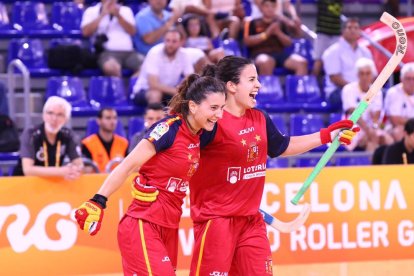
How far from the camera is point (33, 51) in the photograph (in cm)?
1248

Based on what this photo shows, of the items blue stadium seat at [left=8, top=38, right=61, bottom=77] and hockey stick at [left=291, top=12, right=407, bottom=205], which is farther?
→ blue stadium seat at [left=8, top=38, right=61, bottom=77]

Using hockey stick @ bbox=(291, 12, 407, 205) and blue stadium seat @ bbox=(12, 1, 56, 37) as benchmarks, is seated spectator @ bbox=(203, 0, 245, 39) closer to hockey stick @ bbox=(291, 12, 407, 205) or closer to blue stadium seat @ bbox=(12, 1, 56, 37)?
blue stadium seat @ bbox=(12, 1, 56, 37)

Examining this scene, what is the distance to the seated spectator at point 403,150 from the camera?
1076cm

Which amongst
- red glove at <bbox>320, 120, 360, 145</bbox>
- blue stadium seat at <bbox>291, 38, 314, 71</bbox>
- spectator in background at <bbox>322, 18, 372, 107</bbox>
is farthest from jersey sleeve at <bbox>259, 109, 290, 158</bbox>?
blue stadium seat at <bbox>291, 38, 314, 71</bbox>

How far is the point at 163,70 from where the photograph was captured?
12.0 meters

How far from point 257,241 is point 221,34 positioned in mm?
7054

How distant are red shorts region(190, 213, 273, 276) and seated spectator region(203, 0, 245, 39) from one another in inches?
272

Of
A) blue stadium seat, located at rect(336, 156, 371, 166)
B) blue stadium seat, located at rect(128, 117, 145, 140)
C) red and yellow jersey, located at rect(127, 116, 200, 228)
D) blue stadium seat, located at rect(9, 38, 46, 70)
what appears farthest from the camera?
blue stadium seat, located at rect(9, 38, 46, 70)

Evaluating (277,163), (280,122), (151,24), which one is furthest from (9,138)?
(280,122)

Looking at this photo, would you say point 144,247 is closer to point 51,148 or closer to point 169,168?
point 169,168

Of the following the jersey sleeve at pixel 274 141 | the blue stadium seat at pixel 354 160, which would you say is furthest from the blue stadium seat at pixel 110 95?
the jersey sleeve at pixel 274 141

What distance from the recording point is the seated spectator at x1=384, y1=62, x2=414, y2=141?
12227 mm

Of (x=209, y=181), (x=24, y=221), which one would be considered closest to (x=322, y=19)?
(x=24, y=221)

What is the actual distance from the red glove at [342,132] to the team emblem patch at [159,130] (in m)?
1.29
